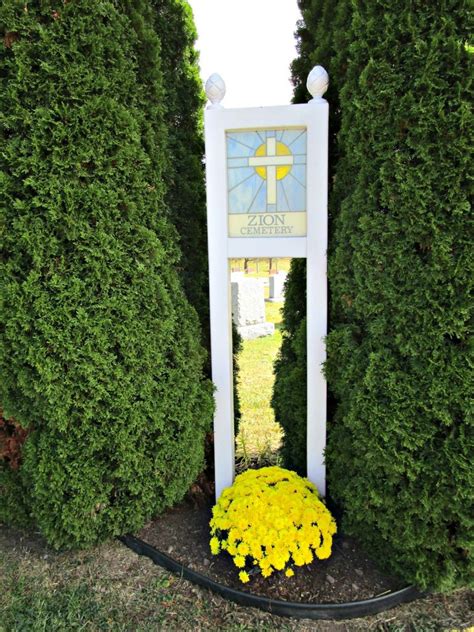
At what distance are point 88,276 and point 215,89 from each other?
1.16 metres

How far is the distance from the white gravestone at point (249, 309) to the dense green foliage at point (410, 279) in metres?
5.35

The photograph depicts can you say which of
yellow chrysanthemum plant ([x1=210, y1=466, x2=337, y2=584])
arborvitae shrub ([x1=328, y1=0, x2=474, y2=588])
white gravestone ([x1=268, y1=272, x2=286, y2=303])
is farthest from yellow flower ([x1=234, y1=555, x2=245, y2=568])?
white gravestone ([x1=268, y1=272, x2=286, y2=303])

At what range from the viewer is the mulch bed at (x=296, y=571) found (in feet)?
7.02

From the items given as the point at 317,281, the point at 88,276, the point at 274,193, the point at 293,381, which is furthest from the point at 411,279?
the point at 88,276

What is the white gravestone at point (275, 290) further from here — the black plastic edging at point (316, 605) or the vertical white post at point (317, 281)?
the black plastic edging at point (316, 605)

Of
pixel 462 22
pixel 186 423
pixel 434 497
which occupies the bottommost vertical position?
pixel 434 497

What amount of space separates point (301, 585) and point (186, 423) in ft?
3.16

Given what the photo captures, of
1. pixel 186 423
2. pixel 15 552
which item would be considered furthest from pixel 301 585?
pixel 15 552

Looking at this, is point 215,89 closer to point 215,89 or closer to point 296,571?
point 215,89

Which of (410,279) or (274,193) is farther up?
(274,193)

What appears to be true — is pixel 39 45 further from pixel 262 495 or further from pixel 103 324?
pixel 262 495

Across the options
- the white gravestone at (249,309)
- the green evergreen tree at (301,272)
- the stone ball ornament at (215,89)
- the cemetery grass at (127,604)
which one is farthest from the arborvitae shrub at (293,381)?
the white gravestone at (249,309)

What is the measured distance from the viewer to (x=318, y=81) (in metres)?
2.19

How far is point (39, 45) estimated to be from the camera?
1951 mm
